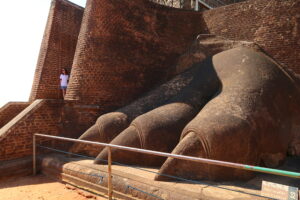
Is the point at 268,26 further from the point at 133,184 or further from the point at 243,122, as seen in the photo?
the point at 133,184

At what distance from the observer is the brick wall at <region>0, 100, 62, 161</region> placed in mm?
5750

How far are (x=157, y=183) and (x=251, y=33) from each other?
599cm

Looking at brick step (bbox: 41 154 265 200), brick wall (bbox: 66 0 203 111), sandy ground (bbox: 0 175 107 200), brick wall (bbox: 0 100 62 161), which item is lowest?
sandy ground (bbox: 0 175 107 200)

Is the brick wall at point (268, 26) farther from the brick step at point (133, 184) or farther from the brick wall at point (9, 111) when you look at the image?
the brick wall at point (9, 111)

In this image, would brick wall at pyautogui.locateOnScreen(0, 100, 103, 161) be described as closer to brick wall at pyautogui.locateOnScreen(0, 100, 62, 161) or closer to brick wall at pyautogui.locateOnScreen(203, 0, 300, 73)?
brick wall at pyautogui.locateOnScreen(0, 100, 62, 161)

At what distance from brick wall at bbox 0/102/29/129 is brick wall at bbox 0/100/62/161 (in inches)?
71.0

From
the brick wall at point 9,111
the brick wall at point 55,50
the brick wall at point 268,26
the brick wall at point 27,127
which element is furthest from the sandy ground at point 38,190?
the brick wall at point 268,26

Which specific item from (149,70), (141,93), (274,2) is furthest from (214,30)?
(141,93)

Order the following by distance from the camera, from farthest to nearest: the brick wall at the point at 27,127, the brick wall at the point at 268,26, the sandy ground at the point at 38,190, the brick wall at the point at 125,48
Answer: the brick wall at the point at 125,48, the brick wall at the point at 268,26, the brick wall at the point at 27,127, the sandy ground at the point at 38,190

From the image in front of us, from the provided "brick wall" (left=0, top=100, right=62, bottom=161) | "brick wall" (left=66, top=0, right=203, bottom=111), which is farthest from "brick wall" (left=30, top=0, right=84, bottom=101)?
"brick wall" (left=0, top=100, right=62, bottom=161)

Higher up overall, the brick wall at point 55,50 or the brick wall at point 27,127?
the brick wall at point 55,50

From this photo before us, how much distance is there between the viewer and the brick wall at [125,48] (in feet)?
23.9

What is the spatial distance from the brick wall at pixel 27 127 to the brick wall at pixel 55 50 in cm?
244

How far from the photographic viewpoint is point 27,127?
607 centimetres
